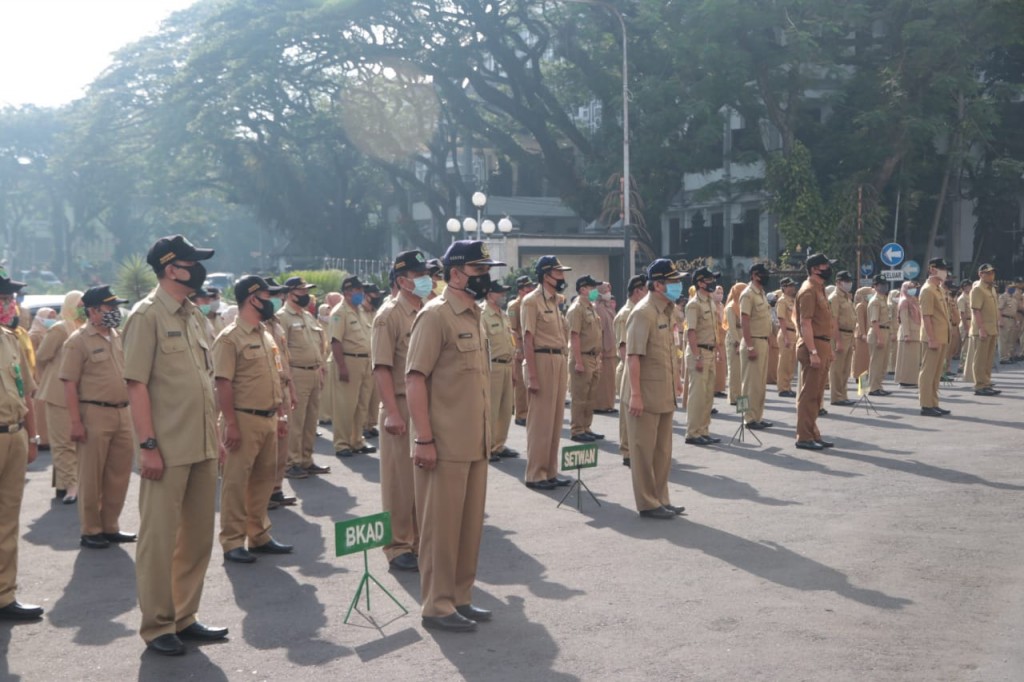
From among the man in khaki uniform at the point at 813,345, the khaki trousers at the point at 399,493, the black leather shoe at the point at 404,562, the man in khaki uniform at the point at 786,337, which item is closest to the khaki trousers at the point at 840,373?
the man in khaki uniform at the point at 786,337

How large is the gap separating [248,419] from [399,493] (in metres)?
1.24

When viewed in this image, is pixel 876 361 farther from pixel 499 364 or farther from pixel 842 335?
pixel 499 364

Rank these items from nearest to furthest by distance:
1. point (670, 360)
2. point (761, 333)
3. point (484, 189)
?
point (670, 360), point (761, 333), point (484, 189)

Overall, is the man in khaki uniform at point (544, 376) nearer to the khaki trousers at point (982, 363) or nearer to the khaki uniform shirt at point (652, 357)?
the khaki uniform shirt at point (652, 357)

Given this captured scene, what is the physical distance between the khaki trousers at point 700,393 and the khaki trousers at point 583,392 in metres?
1.17

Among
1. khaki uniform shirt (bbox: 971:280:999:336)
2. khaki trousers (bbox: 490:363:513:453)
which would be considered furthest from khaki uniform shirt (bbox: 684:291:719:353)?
khaki uniform shirt (bbox: 971:280:999:336)

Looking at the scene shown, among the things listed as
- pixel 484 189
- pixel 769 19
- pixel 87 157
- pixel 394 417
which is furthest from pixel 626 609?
pixel 87 157

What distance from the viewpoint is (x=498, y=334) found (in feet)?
40.0

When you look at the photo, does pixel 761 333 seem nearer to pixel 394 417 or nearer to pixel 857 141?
pixel 394 417

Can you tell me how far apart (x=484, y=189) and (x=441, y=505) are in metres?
46.9

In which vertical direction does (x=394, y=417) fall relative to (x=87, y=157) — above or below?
below

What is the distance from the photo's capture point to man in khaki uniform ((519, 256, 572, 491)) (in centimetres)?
1076

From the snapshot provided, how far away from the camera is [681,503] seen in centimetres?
981

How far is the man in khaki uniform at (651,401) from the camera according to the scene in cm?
918
